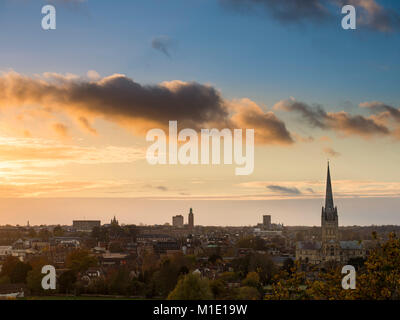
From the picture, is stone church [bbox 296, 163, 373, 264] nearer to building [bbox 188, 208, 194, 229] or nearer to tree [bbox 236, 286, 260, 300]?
building [bbox 188, 208, 194, 229]

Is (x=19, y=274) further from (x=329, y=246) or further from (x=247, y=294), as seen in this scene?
(x=329, y=246)

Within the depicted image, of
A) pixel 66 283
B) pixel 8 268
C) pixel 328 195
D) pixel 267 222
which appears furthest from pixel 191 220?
pixel 66 283

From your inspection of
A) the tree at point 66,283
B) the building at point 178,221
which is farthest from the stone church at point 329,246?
the building at point 178,221

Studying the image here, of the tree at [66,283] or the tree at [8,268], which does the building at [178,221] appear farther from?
the tree at [66,283]

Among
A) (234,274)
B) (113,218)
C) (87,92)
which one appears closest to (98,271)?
(234,274)
